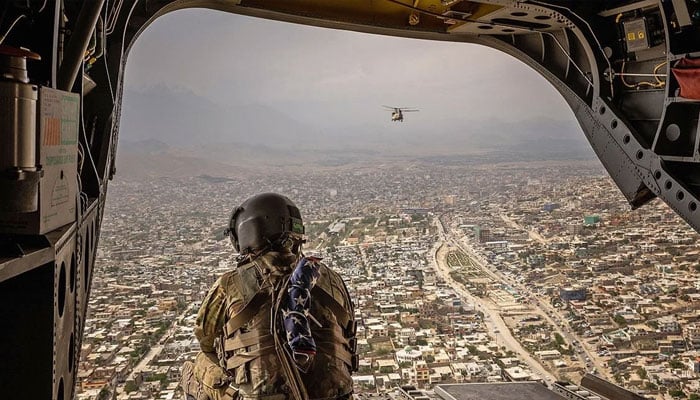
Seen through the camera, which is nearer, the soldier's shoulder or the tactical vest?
the tactical vest

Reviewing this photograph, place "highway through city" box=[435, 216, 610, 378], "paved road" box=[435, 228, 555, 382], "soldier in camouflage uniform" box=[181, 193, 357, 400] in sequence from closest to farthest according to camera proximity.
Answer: "soldier in camouflage uniform" box=[181, 193, 357, 400] < "paved road" box=[435, 228, 555, 382] < "highway through city" box=[435, 216, 610, 378]

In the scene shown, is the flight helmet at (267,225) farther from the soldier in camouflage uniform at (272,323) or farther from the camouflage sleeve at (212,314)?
the camouflage sleeve at (212,314)

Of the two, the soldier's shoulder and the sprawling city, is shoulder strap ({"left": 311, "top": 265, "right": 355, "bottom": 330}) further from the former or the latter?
the sprawling city

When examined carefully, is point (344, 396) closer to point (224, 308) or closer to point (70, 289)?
point (224, 308)

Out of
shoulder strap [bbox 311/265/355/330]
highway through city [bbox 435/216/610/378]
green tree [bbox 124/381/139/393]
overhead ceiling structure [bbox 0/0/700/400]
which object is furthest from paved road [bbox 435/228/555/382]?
shoulder strap [bbox 311/265/355/330]

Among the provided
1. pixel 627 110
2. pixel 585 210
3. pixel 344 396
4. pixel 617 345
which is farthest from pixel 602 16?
pixel 585 210

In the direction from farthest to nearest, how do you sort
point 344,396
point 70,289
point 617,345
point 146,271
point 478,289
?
point 478,289 → point 617,345 → point 146,271 → point 344,396 → point 70,289

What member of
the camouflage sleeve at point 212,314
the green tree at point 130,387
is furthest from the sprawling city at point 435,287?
the camouflage sleeve at point 212,314
